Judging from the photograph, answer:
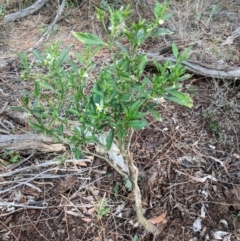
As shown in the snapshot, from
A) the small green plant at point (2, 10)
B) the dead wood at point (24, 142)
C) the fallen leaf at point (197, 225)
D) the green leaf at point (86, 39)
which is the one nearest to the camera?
the green leaf at point (86, 39)

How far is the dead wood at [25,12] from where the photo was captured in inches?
134

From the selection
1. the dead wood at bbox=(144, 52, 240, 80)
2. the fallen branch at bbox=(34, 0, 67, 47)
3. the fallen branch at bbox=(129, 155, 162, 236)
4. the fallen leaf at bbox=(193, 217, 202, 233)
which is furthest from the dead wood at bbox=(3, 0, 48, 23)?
the fallen leaf at bbox=(193, 217, 202, 233)

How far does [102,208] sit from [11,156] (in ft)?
1.98

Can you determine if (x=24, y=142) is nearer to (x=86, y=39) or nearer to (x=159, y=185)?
(x=159, y=185)

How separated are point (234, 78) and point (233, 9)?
139 centimetres

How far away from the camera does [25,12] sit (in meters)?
3.49

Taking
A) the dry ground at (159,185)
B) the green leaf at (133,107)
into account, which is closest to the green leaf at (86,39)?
the green leaf at (133,107)

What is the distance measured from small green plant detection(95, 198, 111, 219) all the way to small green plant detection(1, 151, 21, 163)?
20.8 inches

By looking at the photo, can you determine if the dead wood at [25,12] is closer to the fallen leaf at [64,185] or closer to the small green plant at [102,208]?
the fallen leaf at [64,185]

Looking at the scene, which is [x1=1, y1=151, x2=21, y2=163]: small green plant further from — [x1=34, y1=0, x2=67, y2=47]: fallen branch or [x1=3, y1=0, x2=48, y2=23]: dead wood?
[x1=3, y1=0, x2=48, y2=23]: dead wood

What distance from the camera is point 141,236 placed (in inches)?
67.0

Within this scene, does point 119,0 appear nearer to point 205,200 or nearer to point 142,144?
point 142,144

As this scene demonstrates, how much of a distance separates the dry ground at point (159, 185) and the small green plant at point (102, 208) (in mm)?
15

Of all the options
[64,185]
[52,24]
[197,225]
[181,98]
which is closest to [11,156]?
[64,185]
